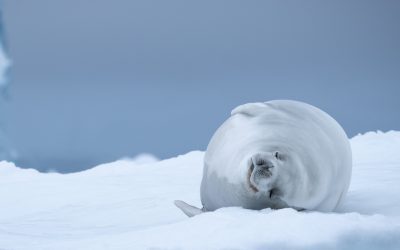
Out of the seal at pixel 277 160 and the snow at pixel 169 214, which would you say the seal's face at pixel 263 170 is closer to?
the seal at pixel 277 160

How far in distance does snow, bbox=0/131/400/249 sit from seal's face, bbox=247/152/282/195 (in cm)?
14

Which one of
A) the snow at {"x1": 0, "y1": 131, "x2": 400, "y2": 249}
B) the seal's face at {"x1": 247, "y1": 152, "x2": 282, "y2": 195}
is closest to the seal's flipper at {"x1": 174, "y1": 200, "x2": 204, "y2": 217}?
the snow at {"x1": 0, "y1": 131, "x2": 400, "y2": 249}

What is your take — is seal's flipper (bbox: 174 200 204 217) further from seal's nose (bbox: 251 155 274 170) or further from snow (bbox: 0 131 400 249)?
seal's nose (bbox: 251 155 274 170)

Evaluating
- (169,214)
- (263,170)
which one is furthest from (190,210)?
(263,170)

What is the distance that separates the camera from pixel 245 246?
254cm

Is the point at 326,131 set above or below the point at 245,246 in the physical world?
above

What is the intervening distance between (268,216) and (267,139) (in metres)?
0.74

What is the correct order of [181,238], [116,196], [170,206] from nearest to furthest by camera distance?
1. [181,238]
2. [170,206]
3. [116,196]

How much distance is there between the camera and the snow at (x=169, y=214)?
264 cm

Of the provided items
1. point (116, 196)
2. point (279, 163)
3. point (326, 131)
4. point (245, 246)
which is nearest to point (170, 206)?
point (116, 196)

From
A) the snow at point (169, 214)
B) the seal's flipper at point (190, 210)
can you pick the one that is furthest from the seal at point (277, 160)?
the snow at point (169, 214)

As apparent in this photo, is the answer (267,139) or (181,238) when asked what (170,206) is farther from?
(181,238)

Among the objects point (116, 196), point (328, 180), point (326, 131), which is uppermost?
point (326, 131)

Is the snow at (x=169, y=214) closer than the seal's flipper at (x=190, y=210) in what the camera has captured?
Yes
